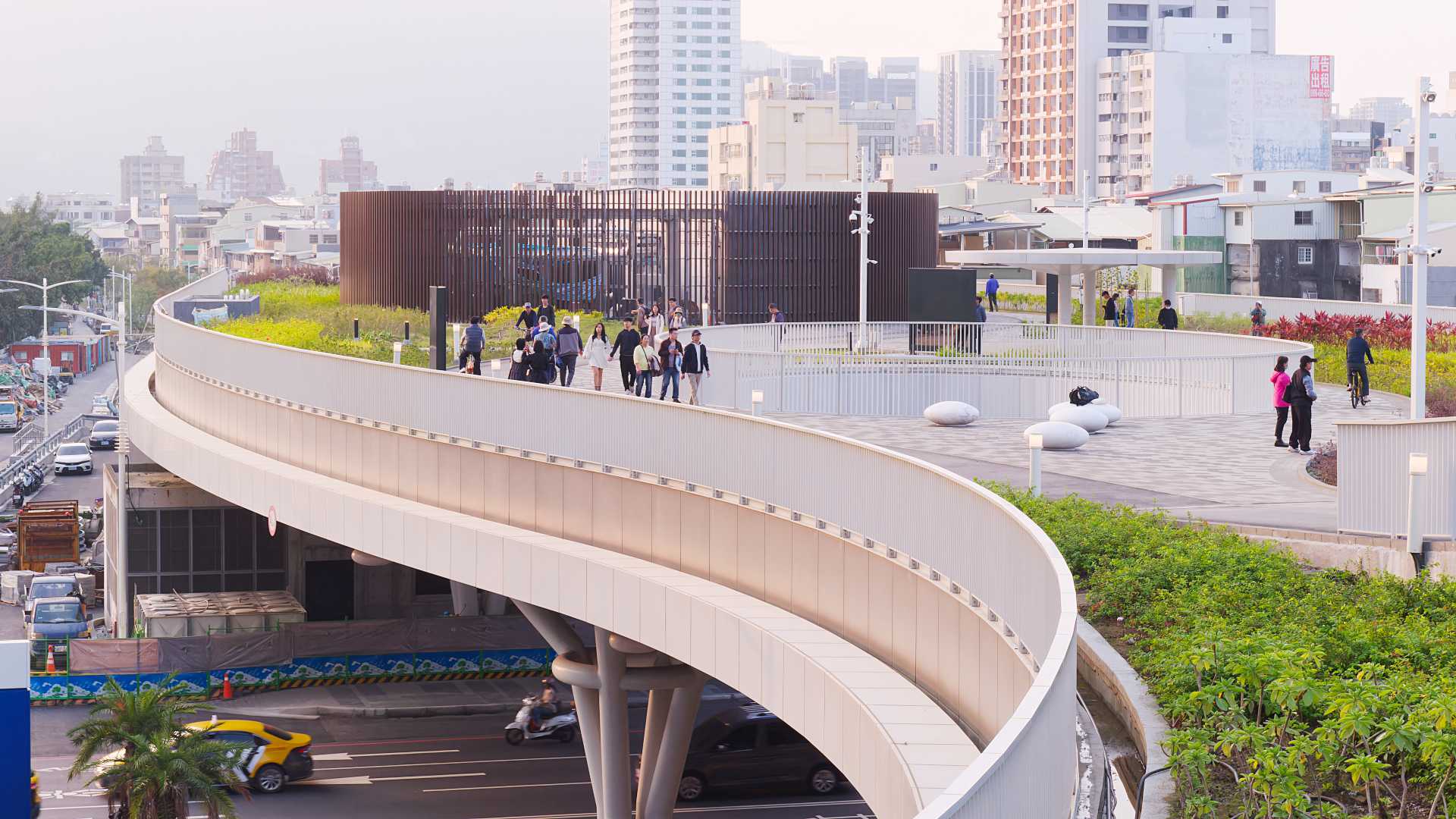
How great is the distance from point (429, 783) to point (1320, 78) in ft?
388

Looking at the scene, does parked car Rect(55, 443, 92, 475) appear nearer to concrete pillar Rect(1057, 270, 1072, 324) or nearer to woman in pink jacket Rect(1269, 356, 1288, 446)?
concrete pillar Rect(1057, 270, 1072, 324)

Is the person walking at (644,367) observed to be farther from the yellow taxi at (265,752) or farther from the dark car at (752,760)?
the yellow taxi at (265,752)

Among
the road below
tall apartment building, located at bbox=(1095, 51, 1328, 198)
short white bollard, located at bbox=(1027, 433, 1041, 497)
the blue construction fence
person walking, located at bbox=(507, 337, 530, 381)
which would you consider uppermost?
tall apartment building, located at bbox=(1095, 51, 1328, 198)

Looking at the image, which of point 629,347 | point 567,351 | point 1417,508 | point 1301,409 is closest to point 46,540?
point 567,351

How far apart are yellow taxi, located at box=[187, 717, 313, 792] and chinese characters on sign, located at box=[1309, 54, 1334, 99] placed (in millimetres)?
115567

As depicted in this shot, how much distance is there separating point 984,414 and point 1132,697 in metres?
22.5

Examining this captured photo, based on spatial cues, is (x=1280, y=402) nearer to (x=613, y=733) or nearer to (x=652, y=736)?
(x=652, y=736)

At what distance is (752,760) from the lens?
29344 millimetres

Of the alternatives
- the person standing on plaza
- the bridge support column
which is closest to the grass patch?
the bridge support column

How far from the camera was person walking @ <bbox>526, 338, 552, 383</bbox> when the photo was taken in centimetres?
2753

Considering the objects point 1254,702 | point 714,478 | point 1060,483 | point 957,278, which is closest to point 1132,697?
point 1254,702

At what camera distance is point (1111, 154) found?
135 meters

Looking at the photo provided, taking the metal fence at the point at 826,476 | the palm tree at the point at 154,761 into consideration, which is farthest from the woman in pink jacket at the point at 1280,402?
the palm tree at the point at 154,761

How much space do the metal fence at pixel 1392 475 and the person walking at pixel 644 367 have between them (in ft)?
42.1
